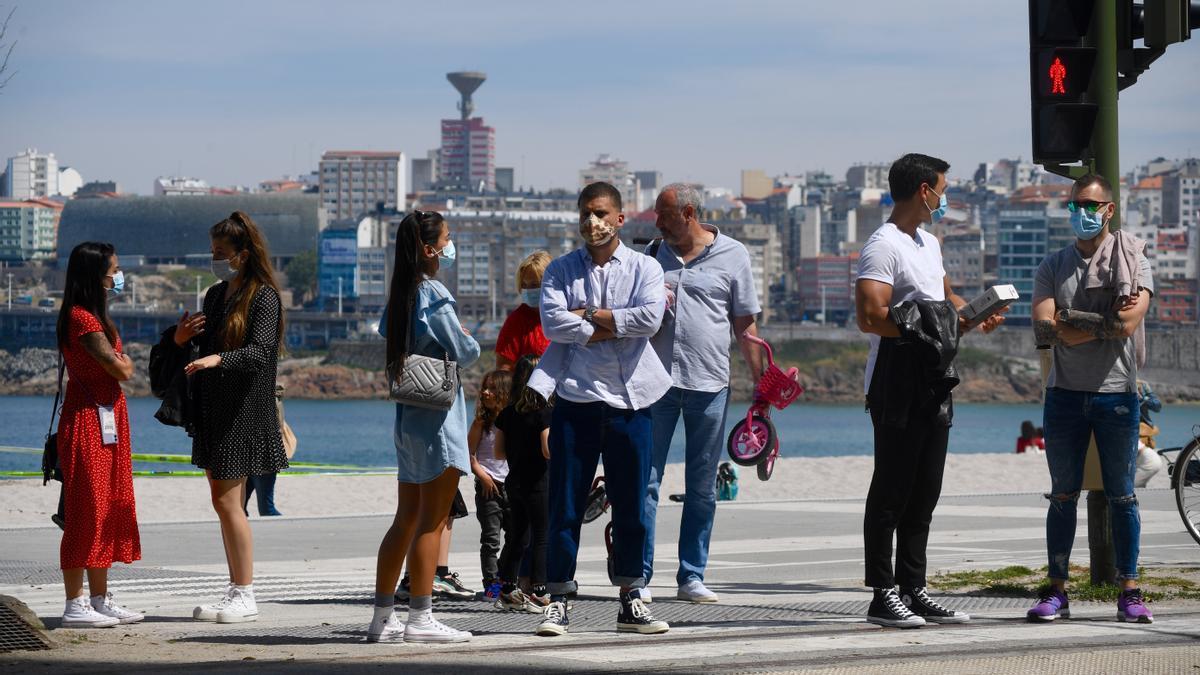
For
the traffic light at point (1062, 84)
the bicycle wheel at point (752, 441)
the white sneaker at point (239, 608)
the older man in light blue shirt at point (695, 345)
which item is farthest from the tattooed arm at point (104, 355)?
the bicycle wheel at point (752, 441)

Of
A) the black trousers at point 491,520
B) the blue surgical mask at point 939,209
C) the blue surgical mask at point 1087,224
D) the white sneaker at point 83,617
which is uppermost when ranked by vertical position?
the blue surgical mask at point 939,209

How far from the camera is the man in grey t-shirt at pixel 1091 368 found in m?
7.44

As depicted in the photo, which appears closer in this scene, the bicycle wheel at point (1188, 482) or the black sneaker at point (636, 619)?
the black sneaker at point (636, 619)

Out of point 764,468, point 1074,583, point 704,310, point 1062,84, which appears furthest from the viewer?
point 764,468

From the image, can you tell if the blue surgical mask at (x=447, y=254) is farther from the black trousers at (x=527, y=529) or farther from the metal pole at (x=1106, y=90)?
the metal pole at (x=1106, y=90)

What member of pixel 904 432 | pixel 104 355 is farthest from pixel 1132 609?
pixel 104 355

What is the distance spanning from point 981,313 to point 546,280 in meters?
1.68

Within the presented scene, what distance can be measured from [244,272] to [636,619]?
2138mm

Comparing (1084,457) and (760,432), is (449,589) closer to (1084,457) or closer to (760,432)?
(1084,457)

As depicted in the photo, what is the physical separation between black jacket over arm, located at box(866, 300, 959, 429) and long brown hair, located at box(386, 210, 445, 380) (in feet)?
5.78

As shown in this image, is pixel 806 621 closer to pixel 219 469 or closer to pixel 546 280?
pixel 546 280

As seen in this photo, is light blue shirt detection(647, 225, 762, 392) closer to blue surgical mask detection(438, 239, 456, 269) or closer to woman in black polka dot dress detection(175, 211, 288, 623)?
blue surgical mask detection(438, 239, 456, 269)

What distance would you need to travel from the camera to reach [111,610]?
748 cm

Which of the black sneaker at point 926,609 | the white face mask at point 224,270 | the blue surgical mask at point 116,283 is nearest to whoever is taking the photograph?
the black sneaker at point 926,609
